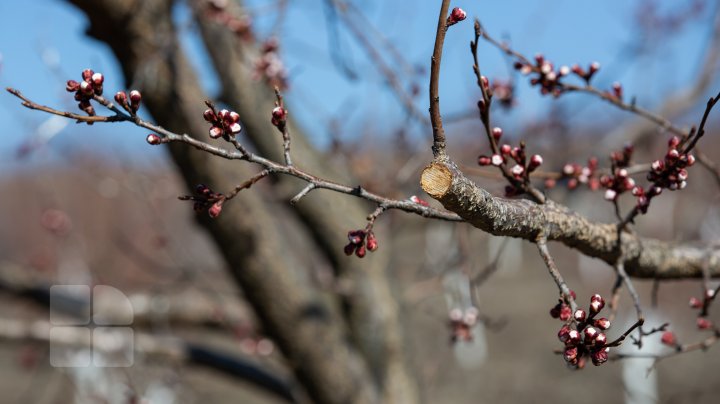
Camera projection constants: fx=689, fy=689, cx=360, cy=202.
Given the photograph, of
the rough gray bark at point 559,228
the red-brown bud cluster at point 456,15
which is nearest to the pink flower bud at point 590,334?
the rough gray bark at point 559,228

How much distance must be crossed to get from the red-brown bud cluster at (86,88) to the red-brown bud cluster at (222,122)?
0.55 feet

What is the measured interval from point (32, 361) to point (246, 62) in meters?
2.43

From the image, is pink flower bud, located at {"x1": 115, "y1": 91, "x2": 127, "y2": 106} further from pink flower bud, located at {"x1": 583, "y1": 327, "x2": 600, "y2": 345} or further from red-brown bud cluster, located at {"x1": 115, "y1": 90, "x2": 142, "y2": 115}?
pink flower bud, located at {"x1": 583, "y1": 327, "x2": 600, "y2": 345}

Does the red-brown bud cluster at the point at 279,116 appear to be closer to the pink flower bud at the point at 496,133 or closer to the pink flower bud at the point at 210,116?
the pink flower bud at the point at 210,116

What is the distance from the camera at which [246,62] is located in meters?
2.81

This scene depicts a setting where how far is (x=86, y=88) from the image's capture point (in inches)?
41.3

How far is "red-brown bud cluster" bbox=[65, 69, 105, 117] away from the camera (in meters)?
1.05

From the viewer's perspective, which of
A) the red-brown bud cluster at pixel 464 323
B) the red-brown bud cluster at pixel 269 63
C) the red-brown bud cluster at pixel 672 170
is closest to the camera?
the red-brown bud cluster at pixel 672 170

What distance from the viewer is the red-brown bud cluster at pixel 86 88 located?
1050mm

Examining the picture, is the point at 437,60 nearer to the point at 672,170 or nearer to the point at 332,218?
the point at 672,170

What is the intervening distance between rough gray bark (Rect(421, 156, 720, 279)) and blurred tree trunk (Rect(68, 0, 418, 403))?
5.02 ft

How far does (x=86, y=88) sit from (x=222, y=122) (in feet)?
0.68

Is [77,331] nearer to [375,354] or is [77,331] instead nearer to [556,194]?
[375,354]

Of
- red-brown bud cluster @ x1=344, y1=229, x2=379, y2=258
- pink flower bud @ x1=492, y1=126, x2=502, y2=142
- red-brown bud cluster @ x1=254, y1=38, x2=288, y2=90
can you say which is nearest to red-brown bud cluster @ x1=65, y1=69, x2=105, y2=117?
red-brown bud cluster @ x1=344, y1=229, x2=379, y2=258
